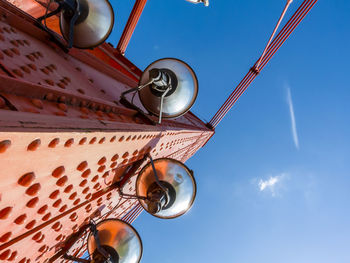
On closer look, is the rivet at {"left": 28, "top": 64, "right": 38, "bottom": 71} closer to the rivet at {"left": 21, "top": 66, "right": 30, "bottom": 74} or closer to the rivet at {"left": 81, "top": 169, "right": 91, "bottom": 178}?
the rivet at {"left": 21, "top": 66, "right": 30, "bottom": 74}

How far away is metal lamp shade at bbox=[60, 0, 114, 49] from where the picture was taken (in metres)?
2.71

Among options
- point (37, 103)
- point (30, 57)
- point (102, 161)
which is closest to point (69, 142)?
point (37, 103)

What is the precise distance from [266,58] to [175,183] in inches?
361

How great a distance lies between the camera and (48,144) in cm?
132

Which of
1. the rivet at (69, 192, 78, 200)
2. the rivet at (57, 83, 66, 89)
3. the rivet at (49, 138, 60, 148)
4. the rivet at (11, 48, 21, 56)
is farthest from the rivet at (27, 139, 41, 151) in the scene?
the rivet at (11, 48, 21, 56)

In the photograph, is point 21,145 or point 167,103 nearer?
point 21,145

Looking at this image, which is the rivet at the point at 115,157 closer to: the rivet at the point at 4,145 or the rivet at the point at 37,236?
the rivet at the point at 37,236

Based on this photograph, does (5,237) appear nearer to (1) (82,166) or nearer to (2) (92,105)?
(1) (82,166)

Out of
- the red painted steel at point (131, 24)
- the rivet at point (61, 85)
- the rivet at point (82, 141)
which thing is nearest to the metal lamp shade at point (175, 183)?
the rivet at point (82, 141)

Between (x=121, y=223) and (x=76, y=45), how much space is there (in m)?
2.51

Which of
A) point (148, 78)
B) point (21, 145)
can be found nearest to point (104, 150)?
point (21, 145)

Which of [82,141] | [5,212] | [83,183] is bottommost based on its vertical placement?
[83,183]

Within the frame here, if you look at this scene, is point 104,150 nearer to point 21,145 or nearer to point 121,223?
point 21,145

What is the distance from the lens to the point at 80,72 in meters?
3.03
